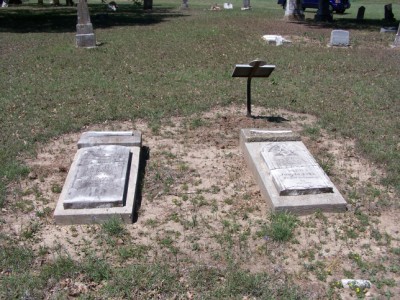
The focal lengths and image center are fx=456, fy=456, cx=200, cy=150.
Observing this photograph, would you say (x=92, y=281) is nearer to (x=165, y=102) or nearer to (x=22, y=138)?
(x=22, y=138)

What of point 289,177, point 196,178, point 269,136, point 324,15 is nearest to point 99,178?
point 196,178

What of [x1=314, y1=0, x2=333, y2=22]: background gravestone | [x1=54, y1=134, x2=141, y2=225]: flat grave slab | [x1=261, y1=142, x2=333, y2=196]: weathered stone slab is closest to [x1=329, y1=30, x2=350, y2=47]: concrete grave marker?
[x1=314, y1=0, x2=333, y2=22]: background gravestone

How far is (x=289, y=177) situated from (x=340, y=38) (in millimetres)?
10991

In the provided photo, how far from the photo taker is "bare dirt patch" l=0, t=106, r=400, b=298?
13.5ft

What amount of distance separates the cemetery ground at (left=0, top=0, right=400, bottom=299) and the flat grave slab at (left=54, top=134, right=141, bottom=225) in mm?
146

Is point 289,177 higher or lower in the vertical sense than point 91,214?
higher

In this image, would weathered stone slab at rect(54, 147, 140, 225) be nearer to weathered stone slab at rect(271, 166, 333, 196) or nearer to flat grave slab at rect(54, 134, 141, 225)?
flat grave slab at rect(54, 134, 141, 225)

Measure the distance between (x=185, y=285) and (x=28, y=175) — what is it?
285cm

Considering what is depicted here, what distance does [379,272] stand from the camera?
4.00 metres

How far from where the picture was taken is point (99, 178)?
5031mm

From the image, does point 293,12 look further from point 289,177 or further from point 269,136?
point 289,177

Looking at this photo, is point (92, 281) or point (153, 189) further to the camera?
point (153, 189)

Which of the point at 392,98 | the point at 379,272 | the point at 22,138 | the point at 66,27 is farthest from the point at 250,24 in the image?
the point at 379,272

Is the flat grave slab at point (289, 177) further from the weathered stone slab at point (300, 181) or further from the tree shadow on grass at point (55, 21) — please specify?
the tree shadow on grass at point (55, 21)
